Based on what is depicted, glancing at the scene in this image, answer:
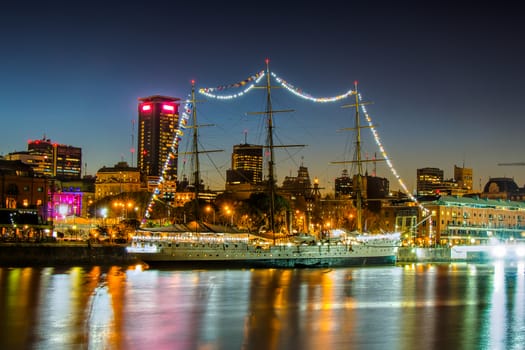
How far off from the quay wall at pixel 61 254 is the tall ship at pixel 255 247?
3915 mm

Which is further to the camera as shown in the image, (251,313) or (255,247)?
(255,247)

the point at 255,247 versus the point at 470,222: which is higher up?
the point at 470,222

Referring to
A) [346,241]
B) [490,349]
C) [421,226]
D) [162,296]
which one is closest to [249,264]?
[346,241]

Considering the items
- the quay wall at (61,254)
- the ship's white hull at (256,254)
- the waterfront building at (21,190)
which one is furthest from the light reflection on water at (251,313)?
the waterfront building at (21,190)

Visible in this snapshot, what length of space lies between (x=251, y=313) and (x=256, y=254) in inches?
1689

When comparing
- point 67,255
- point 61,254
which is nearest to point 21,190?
point 67,255

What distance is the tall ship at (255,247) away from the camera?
78562 millimetres

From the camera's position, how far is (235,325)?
1379 inches

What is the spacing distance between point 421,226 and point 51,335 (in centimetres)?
13388

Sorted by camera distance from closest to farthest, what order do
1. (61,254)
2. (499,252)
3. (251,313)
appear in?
→ 1. (251,313)
2. (61,254)
3. (499,252)

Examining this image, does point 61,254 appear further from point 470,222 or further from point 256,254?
point 470,222

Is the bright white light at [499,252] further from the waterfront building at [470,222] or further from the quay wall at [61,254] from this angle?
the quay wall at [61,254]

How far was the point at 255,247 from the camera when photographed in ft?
275

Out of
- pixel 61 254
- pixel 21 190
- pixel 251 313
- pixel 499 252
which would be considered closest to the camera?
pixel 251 313
